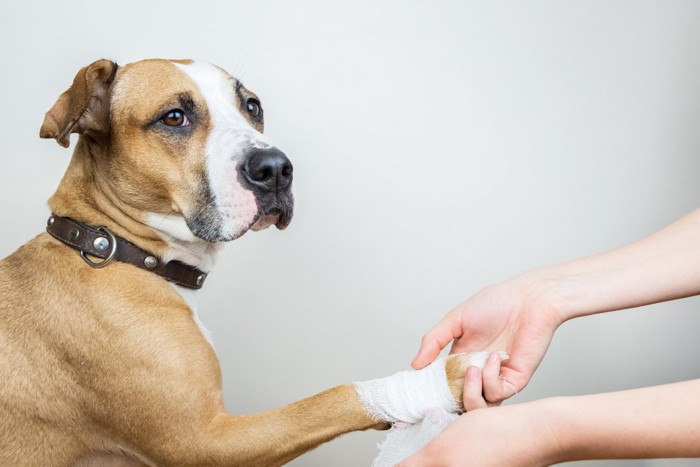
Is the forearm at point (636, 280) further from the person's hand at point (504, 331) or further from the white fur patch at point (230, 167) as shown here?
the white fur patch at point (230, 167)

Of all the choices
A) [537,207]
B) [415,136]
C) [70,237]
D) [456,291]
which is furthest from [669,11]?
[70,237]

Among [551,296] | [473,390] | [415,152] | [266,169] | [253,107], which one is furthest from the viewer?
[415,152]

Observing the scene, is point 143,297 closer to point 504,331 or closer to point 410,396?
point 410,396

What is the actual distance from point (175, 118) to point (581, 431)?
59.1 inches

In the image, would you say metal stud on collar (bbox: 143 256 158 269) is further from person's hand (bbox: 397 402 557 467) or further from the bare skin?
person's hand (bbox: 397 402 557 467)

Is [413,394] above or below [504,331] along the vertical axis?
below

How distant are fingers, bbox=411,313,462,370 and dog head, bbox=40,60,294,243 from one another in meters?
0.58

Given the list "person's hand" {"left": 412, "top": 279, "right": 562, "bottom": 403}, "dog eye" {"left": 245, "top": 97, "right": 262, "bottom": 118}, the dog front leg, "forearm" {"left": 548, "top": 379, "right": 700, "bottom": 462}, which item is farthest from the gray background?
"forearm" {"left": 548, "top": 379, "right": 700, "bottom": 462}

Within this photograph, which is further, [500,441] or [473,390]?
[473,390]

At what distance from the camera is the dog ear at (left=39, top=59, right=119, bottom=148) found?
6.70 feet

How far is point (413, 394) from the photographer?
5.95 feet

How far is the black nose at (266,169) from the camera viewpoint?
209 centimetres

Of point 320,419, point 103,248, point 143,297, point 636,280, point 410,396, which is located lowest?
point 320,419

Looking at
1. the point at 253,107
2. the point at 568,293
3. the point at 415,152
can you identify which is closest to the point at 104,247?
the point at 253,107
